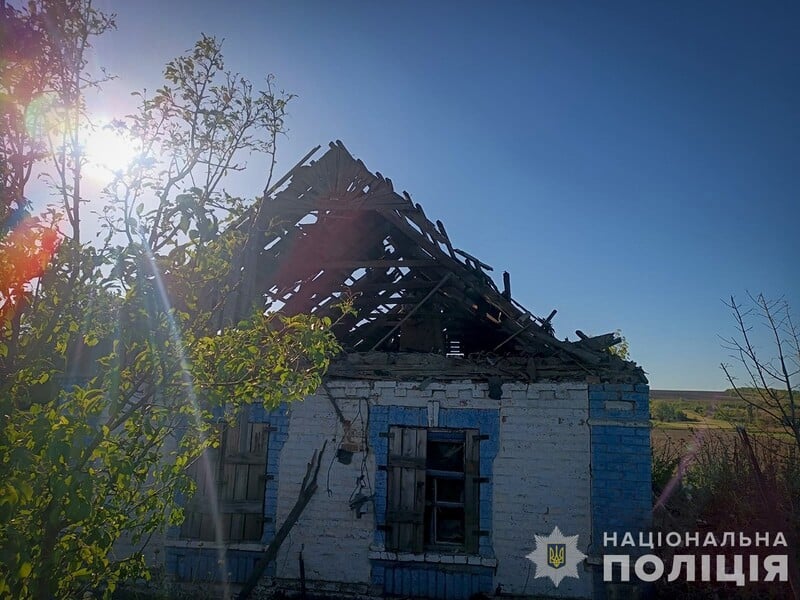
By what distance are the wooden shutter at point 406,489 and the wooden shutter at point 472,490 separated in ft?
1.92

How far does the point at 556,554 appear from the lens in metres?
6.97

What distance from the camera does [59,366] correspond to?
2570mm

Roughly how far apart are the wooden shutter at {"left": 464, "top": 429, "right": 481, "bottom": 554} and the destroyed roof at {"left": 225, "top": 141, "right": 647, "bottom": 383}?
101 cm

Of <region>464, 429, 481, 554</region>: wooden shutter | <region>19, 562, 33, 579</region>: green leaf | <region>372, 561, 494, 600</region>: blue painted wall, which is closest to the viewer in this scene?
<region>19, 562, 33, 579</region>: green leaf

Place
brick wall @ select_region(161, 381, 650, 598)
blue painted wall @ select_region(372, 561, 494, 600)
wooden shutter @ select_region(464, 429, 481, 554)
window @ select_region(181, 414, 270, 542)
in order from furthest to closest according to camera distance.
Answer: window @ select_region(181, 414, 270, 542), wooden shutter @ select_region(464, 429, 481, 554), blue painted wall @ select_region(372, 561, 494, 600), brick wall @ select_region(161, 381, 650, 598)

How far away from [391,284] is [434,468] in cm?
298

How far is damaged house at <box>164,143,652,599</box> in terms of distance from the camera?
7.06m

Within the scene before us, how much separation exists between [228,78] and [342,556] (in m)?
6.53

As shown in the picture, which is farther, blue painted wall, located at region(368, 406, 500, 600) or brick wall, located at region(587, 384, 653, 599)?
blue painted wall, located at region(368, 406, 500, 600)

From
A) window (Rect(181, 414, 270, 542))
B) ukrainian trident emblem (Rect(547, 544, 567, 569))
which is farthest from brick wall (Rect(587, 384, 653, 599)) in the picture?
window (Rect(181, 414, 270, 542))

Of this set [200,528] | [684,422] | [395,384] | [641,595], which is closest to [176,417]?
[395,384]

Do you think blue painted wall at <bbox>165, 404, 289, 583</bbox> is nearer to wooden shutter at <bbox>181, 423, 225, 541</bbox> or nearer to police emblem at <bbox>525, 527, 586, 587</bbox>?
wooden shutter at <bbox>181, 423, 225, 541</bbox>

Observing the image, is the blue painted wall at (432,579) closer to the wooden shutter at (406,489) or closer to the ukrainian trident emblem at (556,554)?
the wooden shutter at (406,489)

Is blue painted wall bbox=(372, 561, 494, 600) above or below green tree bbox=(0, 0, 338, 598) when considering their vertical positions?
below
